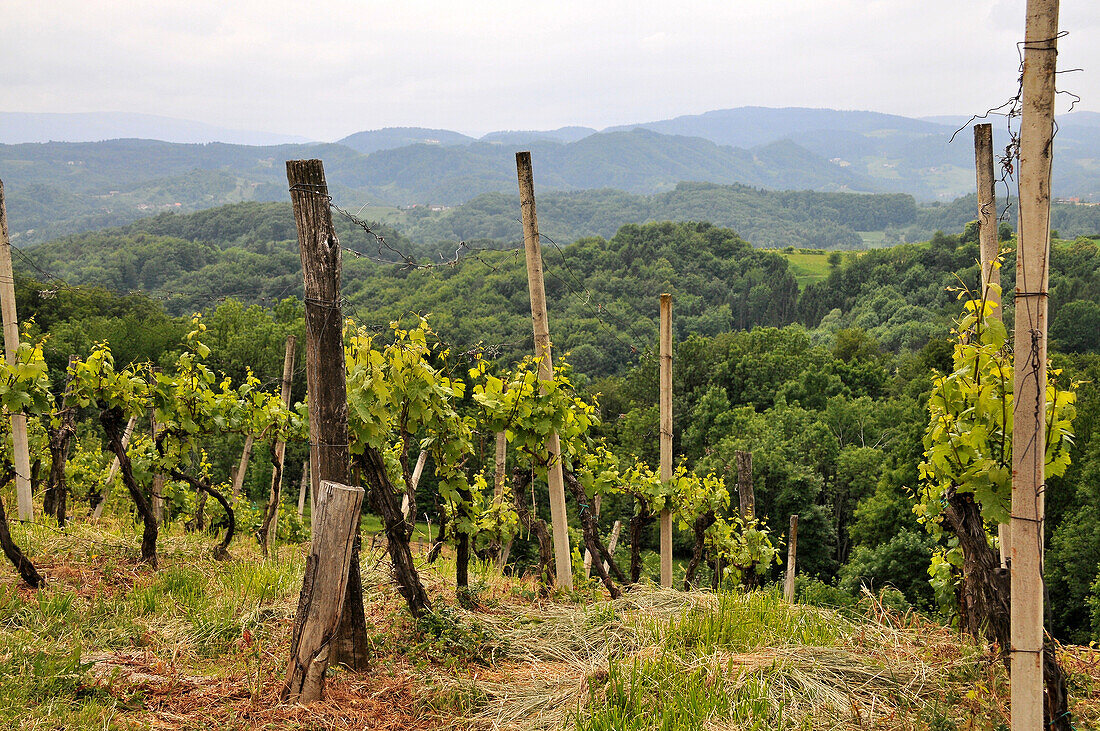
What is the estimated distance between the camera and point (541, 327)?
637cm

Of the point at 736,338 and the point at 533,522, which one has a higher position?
the point at 533,522

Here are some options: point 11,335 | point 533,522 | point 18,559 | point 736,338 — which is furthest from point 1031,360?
point 736,338

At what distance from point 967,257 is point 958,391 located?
70389 millimetres

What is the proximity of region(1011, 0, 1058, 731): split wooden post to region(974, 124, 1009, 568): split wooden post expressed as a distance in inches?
20.5

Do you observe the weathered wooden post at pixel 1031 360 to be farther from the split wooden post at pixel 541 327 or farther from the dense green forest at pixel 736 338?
the split wooden post at pixel 541 327

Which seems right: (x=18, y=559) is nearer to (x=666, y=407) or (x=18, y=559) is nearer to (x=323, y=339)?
(x=323, y=339)

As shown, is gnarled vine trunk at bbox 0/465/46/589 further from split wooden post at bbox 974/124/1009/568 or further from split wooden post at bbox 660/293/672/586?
split wooden post at bbox 974/124/1009/568

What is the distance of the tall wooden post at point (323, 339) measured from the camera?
439cm

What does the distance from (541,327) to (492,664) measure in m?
2.71

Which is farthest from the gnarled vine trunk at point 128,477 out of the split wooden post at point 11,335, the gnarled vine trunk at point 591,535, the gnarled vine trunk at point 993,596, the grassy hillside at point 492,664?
the gnarled vine trunk at point 993,596

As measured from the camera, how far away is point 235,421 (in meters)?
8.66

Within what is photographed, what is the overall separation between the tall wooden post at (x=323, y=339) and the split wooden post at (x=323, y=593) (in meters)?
0.13

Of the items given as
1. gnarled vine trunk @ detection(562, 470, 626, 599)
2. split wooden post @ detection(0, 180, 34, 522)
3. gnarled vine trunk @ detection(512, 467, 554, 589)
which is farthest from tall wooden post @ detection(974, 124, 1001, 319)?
split wooden post @ detection(0, 180, 34, 522)

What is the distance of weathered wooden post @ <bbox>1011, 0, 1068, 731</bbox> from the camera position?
2.89 meters
